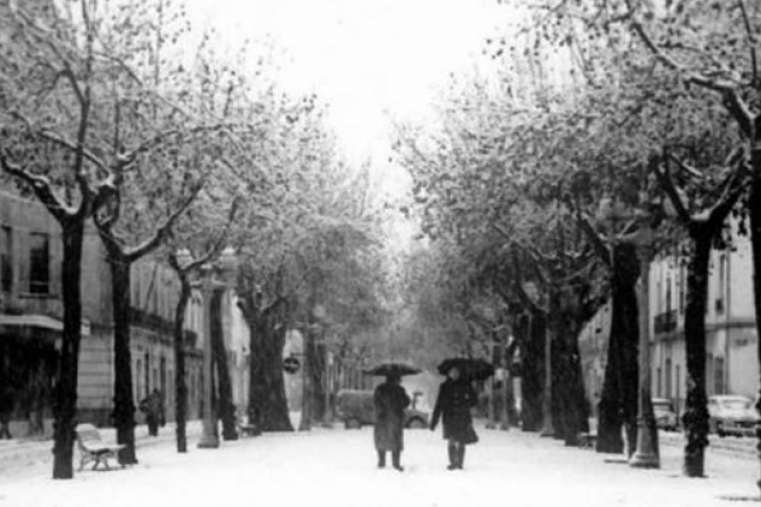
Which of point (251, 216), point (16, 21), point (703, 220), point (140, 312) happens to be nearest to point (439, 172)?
point (251, 216)

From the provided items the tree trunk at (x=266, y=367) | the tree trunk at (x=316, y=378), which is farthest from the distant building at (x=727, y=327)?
the tree trunk at (x=266, y=367)

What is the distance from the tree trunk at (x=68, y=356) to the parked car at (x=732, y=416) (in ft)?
123

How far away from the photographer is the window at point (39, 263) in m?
55.2

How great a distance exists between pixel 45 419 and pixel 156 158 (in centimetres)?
3144

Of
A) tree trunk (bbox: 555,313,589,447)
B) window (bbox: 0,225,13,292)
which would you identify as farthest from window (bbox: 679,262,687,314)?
window (bbox: 0,225,13,292)

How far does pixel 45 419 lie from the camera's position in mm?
56500

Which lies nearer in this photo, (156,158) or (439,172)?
(156,158)

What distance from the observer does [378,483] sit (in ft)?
77.5

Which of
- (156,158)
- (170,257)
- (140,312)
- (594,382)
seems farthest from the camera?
(594,382)

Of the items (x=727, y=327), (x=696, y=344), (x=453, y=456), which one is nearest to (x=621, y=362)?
(x=453, y=456)

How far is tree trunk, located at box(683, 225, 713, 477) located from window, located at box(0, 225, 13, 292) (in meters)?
32.6

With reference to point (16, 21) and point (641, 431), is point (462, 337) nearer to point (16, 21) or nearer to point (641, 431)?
point (641, 431)

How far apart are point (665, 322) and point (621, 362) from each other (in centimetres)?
5408

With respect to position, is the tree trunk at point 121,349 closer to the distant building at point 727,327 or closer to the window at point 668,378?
the distant building at point 727,327
